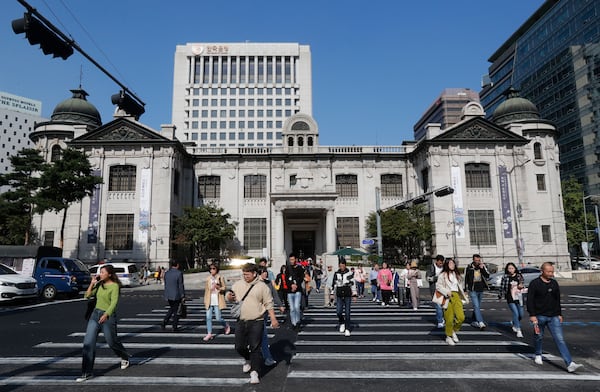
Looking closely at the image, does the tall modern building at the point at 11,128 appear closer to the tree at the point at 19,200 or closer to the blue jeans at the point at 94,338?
the tree at the point at 19,200

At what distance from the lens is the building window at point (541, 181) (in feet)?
123

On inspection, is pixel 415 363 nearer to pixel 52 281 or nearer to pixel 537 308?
pixel 537 308

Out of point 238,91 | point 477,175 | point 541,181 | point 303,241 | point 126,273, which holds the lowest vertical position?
point 126,273

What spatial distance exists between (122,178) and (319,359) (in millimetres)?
34498

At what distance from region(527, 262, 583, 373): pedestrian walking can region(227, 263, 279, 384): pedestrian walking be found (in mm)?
4765

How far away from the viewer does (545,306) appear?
6.77 m

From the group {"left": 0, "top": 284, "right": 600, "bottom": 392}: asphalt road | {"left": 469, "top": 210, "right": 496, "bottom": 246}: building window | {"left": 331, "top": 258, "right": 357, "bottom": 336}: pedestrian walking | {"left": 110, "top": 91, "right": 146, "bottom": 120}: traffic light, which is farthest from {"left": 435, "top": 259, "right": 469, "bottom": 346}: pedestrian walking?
{"left": 469, "top": 210, "right": 496, "bottom": 246}: building window

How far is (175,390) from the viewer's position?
554 centimetres

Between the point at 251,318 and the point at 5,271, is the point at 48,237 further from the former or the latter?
the point at 251,318

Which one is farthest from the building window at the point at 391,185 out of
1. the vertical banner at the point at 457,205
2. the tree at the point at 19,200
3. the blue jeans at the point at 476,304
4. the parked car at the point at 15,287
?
the parked car at the point at 15,287

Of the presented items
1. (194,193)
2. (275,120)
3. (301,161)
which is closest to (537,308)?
(301,161)

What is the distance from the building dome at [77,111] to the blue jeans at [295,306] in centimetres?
3797

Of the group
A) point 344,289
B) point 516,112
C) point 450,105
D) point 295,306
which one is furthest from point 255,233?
point 450,105

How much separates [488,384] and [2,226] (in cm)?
4198
